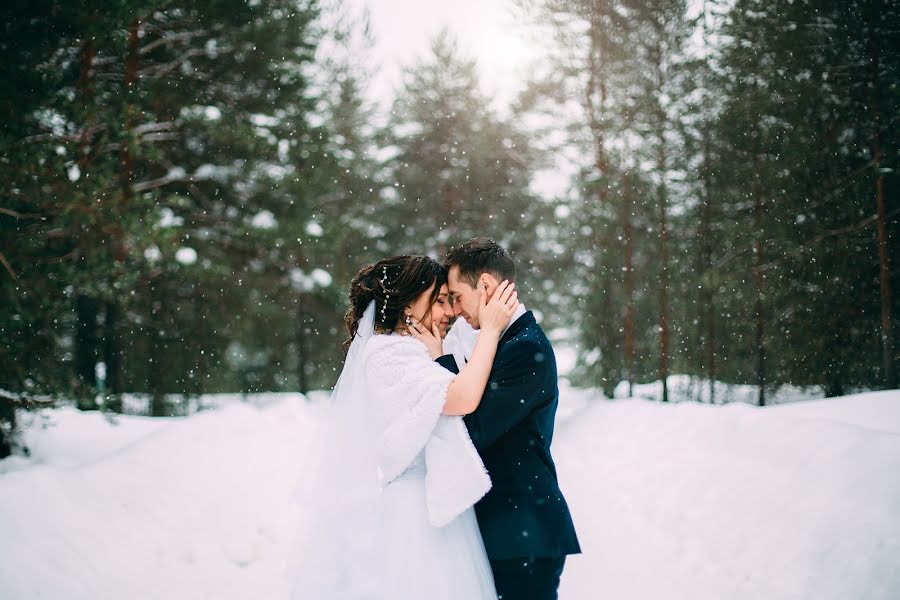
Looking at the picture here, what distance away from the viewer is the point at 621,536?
646 cm

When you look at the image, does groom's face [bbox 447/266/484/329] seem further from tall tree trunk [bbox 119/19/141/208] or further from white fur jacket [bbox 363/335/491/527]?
tall tree trunk [bbox 119/19/141/208]

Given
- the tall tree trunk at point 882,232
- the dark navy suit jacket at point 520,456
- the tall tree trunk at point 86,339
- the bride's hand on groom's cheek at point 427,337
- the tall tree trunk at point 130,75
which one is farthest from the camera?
the tall tree trunk at point 86,339

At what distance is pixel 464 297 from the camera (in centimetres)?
328

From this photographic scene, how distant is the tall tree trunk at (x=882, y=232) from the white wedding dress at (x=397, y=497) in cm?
1015

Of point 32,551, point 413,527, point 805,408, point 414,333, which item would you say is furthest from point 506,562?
point 805,408

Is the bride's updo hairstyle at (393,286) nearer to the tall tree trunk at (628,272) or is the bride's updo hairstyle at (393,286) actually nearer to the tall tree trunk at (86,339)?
the tall tree trunk at (86,339)

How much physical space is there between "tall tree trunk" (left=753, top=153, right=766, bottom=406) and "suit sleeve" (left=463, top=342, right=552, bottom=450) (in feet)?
38.8

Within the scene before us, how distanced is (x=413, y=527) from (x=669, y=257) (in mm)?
15009

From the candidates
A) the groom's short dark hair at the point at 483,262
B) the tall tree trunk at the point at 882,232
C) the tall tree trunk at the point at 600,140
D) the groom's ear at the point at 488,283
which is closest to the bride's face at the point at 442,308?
the groom's short dark hair at the point at 483,262

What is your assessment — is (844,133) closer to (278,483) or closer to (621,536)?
(621,536)

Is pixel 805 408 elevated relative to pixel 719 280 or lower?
lower

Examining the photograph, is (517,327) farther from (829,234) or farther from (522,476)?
(829,234)

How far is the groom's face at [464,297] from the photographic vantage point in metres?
3.22

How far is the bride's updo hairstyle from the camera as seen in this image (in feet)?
10.7
